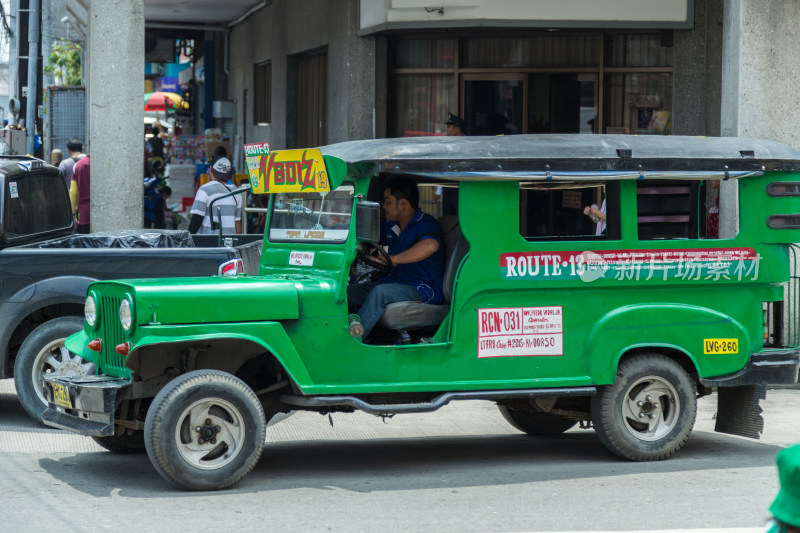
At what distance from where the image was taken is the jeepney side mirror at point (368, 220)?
6613 mm

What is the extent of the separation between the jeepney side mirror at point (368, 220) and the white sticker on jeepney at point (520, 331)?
936mm

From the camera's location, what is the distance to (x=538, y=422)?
839 cm

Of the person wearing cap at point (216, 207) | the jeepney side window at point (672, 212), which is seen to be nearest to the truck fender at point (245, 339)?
the jeepney side window at point (672, 212)

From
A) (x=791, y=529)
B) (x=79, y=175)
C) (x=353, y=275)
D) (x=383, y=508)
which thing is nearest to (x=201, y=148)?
(x=79, y=175)

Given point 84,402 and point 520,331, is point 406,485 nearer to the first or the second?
point 520,331

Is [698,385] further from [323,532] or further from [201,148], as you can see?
[201,148]

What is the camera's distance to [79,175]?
548 inches

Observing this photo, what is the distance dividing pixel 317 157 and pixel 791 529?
4.90 metres

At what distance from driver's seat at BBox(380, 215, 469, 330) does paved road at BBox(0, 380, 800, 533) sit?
0.98 metres

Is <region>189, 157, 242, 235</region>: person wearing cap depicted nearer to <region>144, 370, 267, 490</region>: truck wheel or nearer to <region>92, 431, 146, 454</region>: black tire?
<region>92, 431, 146, 454</region>: black tire

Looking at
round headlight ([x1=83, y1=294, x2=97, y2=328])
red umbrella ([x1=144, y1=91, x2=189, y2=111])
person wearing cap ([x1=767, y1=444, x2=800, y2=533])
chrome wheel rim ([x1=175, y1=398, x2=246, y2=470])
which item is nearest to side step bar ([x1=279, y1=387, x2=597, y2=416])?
chrome wheel rim ([x1=175, y1=398, x2=246, y2=470])

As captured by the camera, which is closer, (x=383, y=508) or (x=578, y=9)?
(x=383, y=508)

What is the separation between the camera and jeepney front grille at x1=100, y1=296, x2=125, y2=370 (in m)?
6.79

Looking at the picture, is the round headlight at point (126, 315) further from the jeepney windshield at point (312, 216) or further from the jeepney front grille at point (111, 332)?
the jeepney windshield at point (312, 216)
